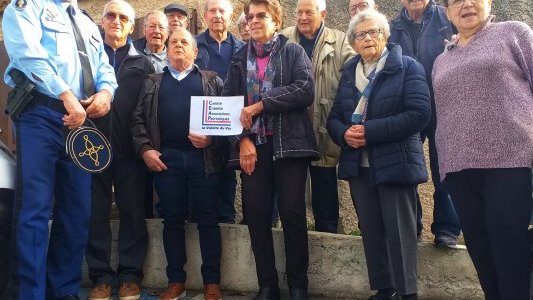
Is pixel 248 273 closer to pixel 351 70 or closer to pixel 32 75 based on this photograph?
pixel 351 70

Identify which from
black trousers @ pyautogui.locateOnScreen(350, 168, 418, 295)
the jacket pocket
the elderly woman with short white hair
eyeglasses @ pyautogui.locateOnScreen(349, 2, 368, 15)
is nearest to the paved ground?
black trousers @ pyautogui.locateOnScreen(350, 168, 418, 295)

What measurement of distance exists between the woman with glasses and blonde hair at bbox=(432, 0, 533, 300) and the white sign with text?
1267 millimetres

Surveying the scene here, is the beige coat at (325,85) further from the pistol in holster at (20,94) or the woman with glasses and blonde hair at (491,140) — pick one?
the pistol in holster at (20,94)

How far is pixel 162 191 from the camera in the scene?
3.60 meters

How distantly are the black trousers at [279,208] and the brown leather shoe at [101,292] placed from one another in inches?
39.8

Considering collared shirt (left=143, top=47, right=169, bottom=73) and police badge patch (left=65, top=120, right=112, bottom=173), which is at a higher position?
collared shirt (left=143, top=47, right=169, bottom=73)

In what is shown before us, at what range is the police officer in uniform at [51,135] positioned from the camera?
A: 108 inches

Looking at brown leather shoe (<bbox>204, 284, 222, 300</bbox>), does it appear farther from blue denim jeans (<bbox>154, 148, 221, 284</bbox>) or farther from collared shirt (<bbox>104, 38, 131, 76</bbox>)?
collared shirt (<bbox>104, 38, 131, 76</bbox>)

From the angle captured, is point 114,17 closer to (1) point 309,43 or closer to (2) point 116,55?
(2) point 116,55

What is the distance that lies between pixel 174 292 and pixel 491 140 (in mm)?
2202

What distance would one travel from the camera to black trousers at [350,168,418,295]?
9.78 feet

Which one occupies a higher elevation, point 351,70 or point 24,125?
point 351,70

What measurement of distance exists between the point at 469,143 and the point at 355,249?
1.37 metres

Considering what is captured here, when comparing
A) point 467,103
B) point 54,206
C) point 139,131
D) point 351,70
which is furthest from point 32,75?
point 467,103
